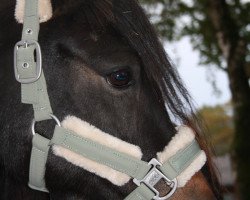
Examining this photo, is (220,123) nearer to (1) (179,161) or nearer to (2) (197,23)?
(2) (197,23)

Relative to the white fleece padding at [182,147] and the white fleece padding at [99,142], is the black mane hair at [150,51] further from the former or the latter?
the white fleece padding at [99,142]

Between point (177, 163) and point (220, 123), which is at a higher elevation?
point (177, 163)

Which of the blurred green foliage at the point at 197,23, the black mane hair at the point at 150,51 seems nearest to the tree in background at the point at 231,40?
the blurred green foliage at the point at 197,23

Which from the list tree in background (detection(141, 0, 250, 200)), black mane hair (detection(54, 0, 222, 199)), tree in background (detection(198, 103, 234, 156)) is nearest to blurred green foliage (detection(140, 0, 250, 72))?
tree in background (detection(141, 0, 250, 200))

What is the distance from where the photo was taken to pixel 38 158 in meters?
2.27

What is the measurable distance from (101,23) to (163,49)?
1.22 ft

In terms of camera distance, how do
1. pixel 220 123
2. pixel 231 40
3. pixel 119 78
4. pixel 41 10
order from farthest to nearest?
1. pixel 220 123
2. pixel 231 40
3. pixel 41 10
4. pixel 119 78

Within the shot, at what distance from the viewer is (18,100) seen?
2.29m

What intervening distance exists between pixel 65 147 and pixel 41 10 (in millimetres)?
738

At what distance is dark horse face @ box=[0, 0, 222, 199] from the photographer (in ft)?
7.42

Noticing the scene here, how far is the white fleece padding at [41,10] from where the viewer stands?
2.37 m

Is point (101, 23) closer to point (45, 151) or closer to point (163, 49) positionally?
point (163, 49)

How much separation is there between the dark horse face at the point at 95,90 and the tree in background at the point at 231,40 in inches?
226

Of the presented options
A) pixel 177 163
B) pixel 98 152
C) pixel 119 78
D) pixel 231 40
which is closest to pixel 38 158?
pixel 98 152
